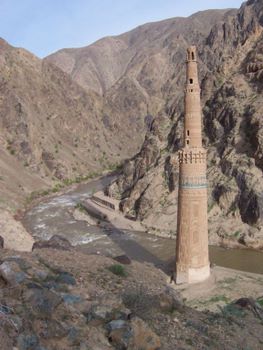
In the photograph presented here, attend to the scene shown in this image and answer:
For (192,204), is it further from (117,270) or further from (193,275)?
(117,270)

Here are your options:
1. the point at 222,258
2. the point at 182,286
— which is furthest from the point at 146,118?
the point at 182,286

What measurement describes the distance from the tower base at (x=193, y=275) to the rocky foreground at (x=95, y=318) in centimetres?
740

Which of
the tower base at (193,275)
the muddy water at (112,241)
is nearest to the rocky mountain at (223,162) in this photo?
the muddy water at (112,241)

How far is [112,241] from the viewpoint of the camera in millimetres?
Answer: 32500

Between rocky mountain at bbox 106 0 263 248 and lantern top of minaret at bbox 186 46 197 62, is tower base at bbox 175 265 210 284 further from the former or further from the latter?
rocky mountain at bbox 106 0 263 248

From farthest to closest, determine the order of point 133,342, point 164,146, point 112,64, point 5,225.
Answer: point 112,64, point 164,146, point 5,225, point 133,342

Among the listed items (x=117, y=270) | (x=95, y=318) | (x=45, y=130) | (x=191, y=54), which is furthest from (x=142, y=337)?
(x=45, y=130)

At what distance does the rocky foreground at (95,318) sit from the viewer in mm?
6914

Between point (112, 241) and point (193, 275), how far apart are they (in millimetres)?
14464

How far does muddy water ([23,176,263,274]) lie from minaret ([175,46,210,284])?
1.87 metres

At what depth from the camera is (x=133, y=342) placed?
726cm

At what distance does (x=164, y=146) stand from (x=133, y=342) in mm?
38803

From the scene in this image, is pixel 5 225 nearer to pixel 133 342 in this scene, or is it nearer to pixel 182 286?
pixel 182 286

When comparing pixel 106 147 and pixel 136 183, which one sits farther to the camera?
pixel 106 147
